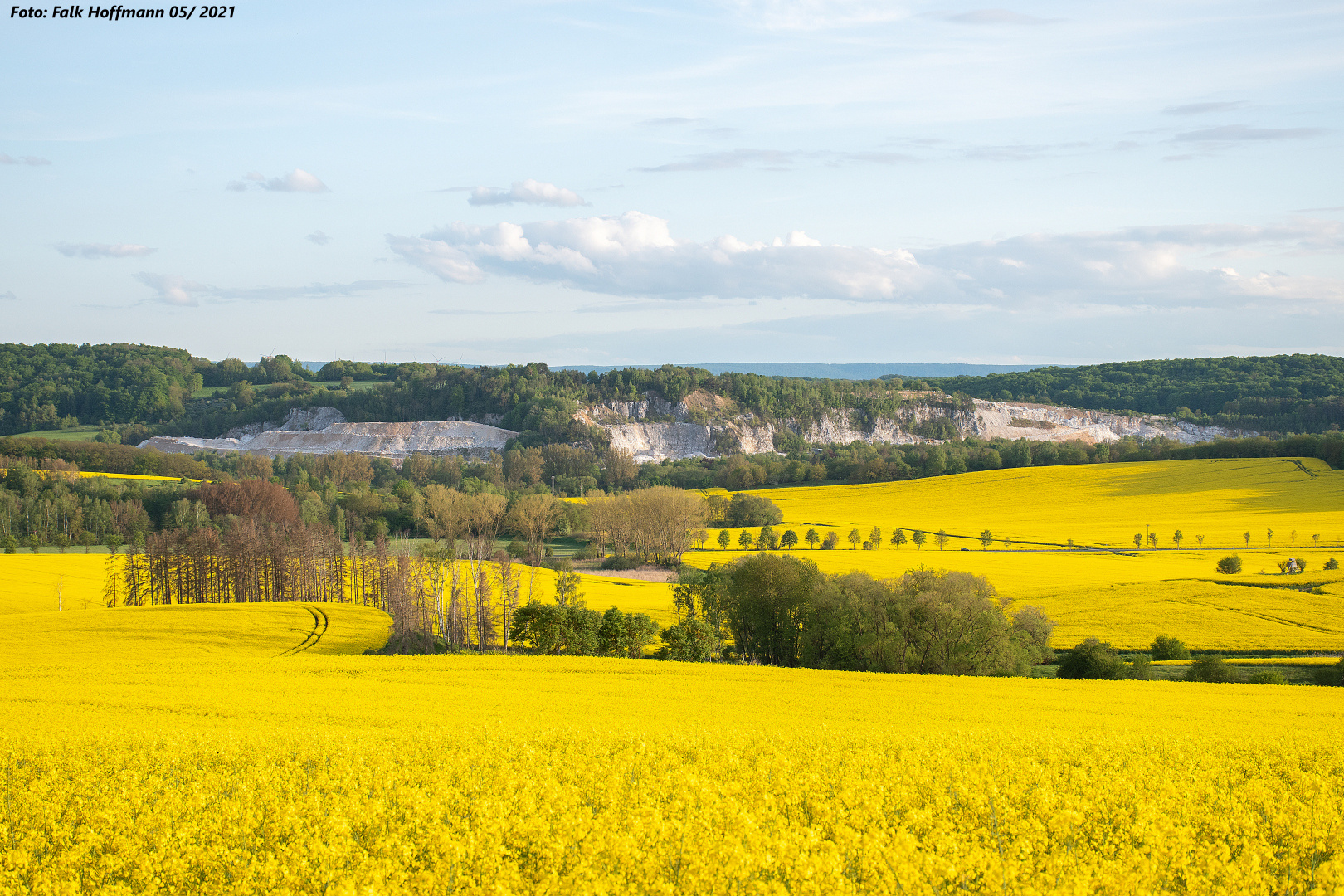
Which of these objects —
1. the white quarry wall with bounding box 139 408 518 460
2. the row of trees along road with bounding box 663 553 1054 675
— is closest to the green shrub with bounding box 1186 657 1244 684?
the row of trees along road with bounding box 663 553 1054 675

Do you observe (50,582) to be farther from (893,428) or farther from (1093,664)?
(893,428)

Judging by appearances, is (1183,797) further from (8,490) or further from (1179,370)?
(1179,370)

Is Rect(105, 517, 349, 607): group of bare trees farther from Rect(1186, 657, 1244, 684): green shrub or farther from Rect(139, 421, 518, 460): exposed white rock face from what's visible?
Rect(139, 421, 518, 460): exposed white rock face

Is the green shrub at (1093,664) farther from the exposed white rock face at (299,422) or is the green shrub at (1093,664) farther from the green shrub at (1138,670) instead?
the exposed white rock face at (299,422)

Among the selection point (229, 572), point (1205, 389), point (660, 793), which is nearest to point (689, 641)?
point (660, 793)

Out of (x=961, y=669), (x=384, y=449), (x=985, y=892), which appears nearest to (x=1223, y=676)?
(x=961, y=669)
